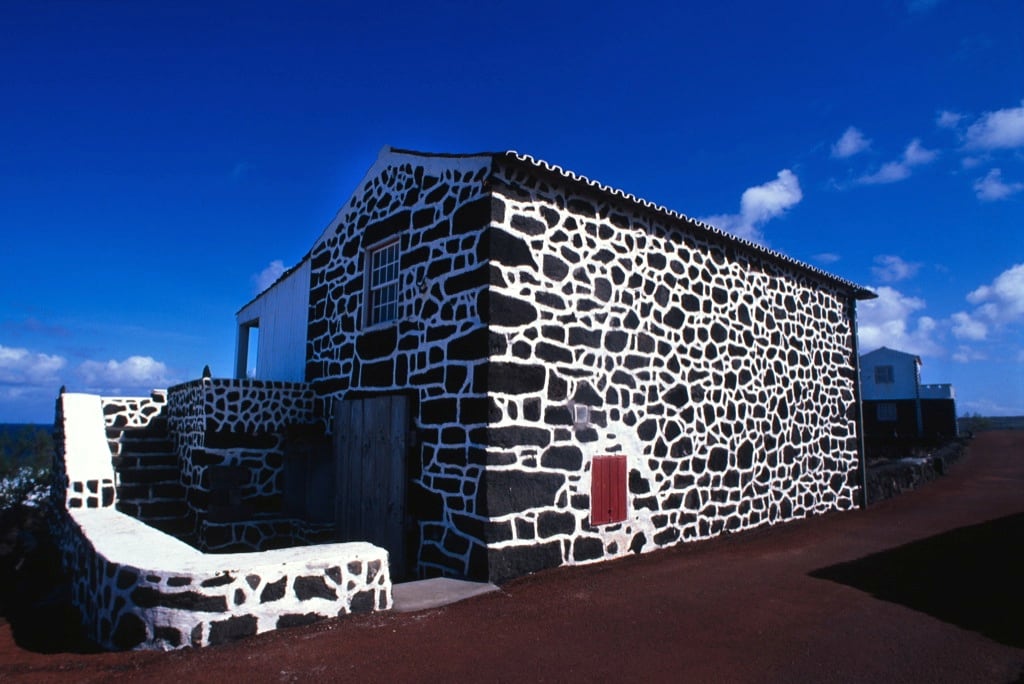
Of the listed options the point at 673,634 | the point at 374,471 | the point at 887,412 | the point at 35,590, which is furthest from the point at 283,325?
the point at 887,412

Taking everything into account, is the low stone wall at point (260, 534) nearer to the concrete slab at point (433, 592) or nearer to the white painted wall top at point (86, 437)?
the white painted wall top at point (86, 437)

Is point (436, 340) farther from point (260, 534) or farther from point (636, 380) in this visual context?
point (260, 534)

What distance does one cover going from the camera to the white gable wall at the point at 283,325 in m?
10.9

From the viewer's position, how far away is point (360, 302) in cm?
898

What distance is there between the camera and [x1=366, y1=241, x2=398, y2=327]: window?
28.1ft

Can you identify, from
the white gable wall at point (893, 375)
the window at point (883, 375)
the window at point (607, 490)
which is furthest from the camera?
the window at point (883, 375)

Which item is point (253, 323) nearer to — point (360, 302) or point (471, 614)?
point (360, 302)

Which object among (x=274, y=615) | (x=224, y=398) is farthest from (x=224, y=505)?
(x=274, y=615)

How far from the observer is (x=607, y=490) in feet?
23.9

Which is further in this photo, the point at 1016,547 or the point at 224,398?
the point at 224,398

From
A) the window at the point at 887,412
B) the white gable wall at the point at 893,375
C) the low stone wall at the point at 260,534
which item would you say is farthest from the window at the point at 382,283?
the window at the point at 887,412

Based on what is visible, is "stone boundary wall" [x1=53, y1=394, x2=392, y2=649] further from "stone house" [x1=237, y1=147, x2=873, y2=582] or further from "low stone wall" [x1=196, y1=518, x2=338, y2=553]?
"low stone wall" [x1=196, y1=518, x2=338, y2=553]

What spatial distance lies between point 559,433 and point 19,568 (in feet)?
23.7

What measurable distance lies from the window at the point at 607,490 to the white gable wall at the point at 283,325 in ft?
18.3
